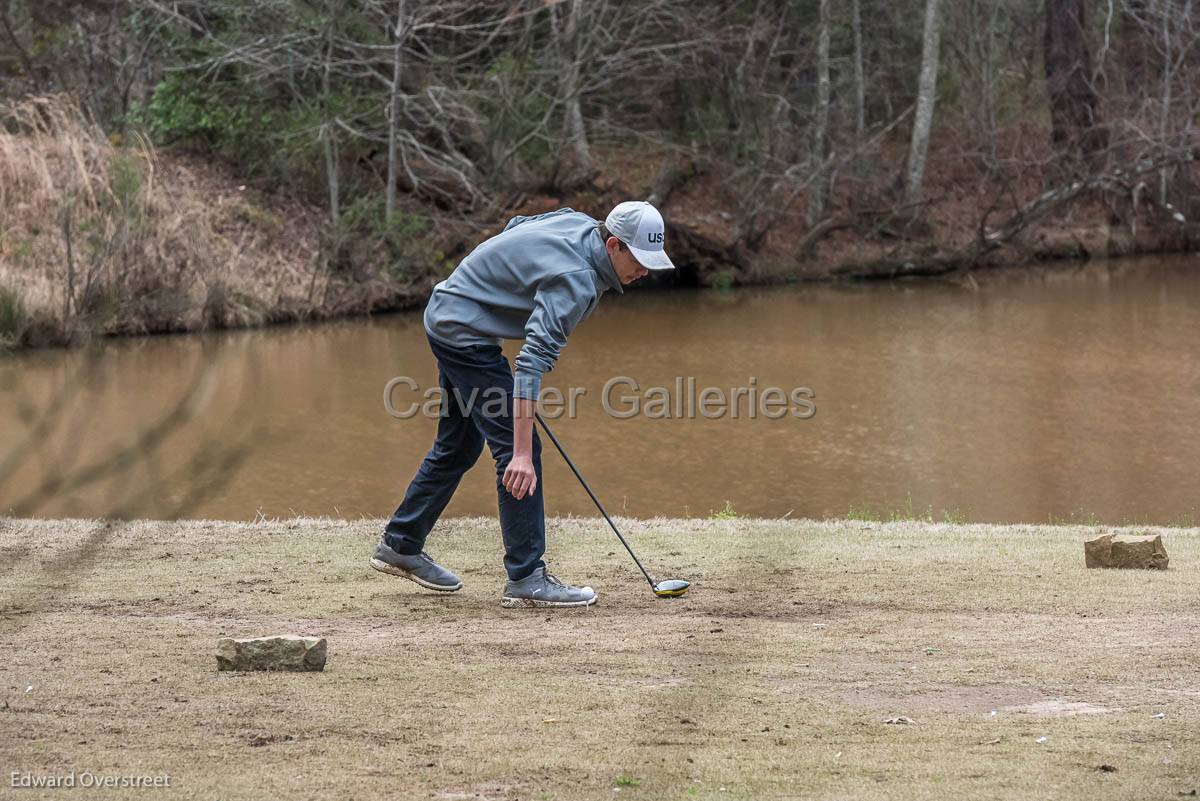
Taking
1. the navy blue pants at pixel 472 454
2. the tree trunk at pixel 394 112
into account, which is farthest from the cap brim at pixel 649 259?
the tree trunk at pixel 394 112

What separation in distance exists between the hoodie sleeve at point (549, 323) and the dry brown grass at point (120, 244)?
14362mm

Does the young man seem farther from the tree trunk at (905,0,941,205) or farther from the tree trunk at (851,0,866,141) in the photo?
the tree trunk at (851,0,866,141)

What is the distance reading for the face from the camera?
5.64 m

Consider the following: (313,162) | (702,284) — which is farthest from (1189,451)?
(313,162)

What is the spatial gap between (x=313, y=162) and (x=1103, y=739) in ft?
79.7

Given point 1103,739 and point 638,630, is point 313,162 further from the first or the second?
point 1103,739

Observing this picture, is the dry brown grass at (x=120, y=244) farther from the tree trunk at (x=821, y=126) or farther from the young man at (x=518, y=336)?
the young man at (x=518, y=336)

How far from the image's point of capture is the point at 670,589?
19.6ft

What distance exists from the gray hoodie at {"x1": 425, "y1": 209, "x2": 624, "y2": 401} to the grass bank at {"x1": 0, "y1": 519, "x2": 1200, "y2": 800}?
1.04 m

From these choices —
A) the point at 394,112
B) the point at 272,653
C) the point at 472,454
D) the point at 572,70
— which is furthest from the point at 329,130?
the point at 272,653

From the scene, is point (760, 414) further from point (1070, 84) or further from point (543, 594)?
point (1070, 84)

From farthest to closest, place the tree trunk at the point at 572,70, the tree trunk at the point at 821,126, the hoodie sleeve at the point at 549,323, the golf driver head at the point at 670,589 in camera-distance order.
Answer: the tree trunk at the point at 821,126
the tree trunk at the point at 572,70
the golf driver head at the point at 670,589
the hoodie sleeve at the point at 549,323

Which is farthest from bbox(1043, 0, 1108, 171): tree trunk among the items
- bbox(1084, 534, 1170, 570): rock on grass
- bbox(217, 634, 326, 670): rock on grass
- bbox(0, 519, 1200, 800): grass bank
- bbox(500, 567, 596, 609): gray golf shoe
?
bbox(217, 634, 326, 670): rock on grass

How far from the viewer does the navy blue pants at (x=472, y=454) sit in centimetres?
577
